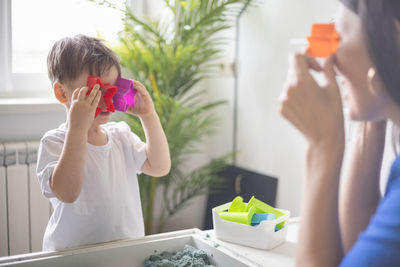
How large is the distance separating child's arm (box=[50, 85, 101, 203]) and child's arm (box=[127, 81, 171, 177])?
0.83 ft

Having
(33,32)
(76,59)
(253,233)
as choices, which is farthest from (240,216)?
(33,32)

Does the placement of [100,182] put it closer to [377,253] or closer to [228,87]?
[377,253]

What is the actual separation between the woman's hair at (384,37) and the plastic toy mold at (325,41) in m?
0.13

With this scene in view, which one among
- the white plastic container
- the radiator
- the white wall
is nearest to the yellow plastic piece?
the white plastic container

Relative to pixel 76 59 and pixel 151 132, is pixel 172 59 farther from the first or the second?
pixel 76 59

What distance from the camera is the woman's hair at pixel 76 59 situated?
4.47 ft

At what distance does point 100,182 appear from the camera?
1419 mm

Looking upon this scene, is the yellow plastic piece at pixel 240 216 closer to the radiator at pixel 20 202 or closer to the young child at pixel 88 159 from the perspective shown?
the young child at pixel 88 159

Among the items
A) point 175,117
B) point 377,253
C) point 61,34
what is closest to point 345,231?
point 377,253

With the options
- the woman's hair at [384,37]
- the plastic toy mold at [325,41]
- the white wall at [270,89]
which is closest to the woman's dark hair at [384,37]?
the woman's hair at [384,37]

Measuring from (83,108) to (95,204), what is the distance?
33cm

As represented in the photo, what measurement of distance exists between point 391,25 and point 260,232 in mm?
701

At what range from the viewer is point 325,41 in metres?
0.87

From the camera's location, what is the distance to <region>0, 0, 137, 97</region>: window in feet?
8.65
